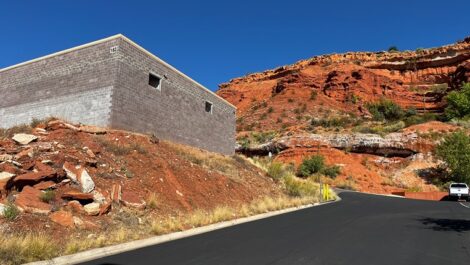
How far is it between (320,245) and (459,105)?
61.5m

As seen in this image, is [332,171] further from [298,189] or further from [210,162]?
[210,162]

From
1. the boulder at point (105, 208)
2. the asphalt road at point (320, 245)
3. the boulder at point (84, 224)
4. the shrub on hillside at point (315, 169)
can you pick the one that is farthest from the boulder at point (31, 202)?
the shrub on hillside at point (315, 169)

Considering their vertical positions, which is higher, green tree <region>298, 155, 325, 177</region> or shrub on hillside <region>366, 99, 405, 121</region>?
shrub on hillside <region>366, 99, 405, 121</region>

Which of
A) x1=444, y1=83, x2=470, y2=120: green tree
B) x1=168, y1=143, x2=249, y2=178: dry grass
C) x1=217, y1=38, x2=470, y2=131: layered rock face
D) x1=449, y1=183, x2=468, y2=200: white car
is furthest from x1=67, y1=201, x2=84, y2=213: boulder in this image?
x1=444, y1=83, x2=470, y2=120: green tree

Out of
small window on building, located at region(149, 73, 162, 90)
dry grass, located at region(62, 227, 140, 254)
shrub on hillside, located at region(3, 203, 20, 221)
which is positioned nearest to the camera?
dry grass, located at region(62, 227, 140, 254)

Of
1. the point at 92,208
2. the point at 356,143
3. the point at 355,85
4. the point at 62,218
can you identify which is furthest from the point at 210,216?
the point at 355,85

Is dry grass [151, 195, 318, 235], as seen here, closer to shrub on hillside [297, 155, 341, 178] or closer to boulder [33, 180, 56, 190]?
boulder [33, 180, 56, 190]

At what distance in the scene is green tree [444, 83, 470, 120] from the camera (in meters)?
62.2

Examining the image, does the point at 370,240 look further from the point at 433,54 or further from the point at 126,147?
the point at 433,54

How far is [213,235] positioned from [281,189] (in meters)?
14.4

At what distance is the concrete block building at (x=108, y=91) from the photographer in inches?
797

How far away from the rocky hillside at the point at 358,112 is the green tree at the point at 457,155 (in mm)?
2740

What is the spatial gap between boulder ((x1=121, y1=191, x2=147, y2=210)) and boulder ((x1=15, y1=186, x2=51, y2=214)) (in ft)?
8.58

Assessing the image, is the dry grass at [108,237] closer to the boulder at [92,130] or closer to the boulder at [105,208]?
the boulder at [105,208]
